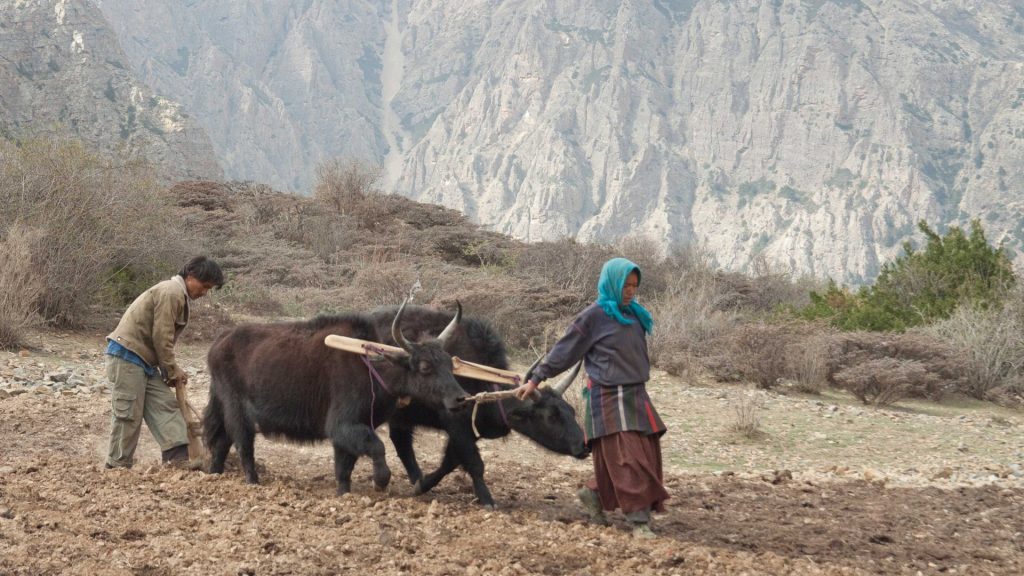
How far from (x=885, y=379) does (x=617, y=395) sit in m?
10.6

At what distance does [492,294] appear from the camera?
18156 mm

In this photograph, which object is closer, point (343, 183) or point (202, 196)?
point (202, 196)

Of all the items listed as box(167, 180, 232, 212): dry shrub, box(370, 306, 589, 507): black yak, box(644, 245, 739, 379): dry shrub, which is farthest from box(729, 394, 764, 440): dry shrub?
Answer: box(167, 180, 232, 212): dry shrub

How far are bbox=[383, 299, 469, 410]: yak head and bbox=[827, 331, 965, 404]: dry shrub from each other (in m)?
10.4

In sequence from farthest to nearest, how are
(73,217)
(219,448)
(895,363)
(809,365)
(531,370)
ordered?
(73,217) < (809,365) < (895,363) < (219,448) < (531,370)

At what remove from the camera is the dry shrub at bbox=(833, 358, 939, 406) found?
15070 millimetres

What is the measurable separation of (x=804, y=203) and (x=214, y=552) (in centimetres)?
10813

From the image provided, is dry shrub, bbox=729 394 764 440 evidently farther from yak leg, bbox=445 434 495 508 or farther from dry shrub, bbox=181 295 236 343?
dry shrub, bbox=181 295 236 343

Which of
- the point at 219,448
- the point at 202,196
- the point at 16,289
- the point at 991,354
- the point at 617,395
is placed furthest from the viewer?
the point at 202,196

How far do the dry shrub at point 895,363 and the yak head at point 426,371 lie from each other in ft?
34.1

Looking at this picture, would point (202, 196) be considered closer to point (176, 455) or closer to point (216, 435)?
point (216, 435)

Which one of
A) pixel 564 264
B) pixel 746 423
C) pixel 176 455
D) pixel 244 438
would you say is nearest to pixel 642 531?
pixel 244 438

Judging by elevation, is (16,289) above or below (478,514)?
above

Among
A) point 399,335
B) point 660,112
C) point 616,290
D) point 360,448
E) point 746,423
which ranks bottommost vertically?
point 360,448
